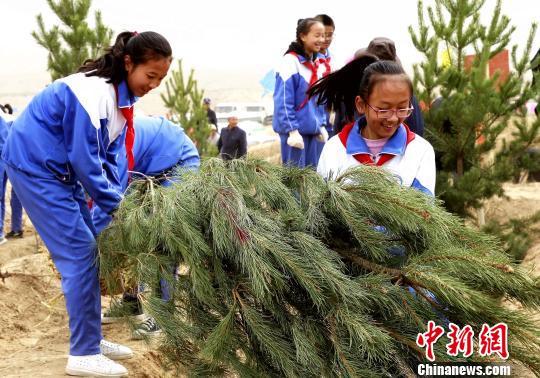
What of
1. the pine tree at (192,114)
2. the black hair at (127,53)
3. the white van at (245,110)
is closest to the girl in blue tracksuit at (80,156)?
the black hair at (127,53)

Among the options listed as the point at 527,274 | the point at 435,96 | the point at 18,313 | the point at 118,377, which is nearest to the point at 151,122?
the point at 118,377

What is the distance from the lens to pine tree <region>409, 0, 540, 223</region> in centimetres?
544

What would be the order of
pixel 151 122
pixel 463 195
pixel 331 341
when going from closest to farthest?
pixel 331 341
pixel 151 122
pixel 463 195

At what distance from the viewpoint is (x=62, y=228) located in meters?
3.35

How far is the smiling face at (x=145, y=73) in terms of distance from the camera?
3.26m

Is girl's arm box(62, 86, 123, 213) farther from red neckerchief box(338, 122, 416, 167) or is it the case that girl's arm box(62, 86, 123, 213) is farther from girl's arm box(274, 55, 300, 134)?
girl's arm box(274, 55, 300, 134)

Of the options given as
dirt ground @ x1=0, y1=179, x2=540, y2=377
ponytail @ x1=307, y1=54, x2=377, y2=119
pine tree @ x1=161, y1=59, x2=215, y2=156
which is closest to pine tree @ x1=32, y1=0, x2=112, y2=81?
dirt ground @ x1=0, y1=179, x2=540, y2=377

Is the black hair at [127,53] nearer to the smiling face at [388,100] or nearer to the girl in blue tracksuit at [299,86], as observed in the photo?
the smiling face at [388,100]

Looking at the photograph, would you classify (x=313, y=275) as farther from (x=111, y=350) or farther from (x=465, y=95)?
(x=465, y=95)

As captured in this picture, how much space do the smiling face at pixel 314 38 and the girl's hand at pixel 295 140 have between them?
2.20 ft

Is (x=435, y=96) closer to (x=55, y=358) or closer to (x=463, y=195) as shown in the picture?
(x=463, y=195)

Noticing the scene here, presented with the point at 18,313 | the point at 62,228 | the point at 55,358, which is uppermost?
the point at 62,228

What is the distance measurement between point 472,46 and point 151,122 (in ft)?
8.89

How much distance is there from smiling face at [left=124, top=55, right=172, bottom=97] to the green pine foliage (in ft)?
2.36
